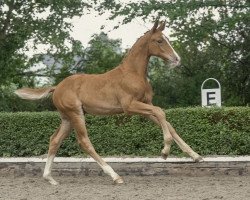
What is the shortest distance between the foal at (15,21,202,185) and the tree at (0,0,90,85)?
11.4 m

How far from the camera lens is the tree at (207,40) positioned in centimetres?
1717

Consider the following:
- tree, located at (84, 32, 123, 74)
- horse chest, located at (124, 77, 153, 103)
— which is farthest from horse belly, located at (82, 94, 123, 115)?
tree, located at (84, 32, 123, 74)

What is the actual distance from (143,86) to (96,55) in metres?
15.1

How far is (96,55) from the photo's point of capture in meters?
23.0

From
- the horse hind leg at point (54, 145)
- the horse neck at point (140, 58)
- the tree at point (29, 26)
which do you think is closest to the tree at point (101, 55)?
the tree at point (29, 26)

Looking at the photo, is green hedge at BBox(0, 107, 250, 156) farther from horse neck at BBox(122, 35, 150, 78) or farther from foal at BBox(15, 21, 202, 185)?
horse neck at BBox(122, 35, 150, 78)

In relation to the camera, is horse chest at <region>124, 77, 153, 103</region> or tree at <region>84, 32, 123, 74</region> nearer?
horse chest at <region>124, 77, 153, 103</region>

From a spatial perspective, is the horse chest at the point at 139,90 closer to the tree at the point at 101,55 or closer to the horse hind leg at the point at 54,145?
the horse hind leg at the point at 54,145

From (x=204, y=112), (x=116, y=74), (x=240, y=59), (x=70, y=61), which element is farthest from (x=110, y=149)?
(x=70, y=61)

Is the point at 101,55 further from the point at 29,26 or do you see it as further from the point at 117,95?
the point at 117,95

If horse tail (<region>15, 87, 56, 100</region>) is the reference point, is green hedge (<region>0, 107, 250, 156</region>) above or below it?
below

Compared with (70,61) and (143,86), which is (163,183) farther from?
(70,61)

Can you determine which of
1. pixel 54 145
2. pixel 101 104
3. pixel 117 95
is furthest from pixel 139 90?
pixel 54 145

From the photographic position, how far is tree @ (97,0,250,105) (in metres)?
17.2
